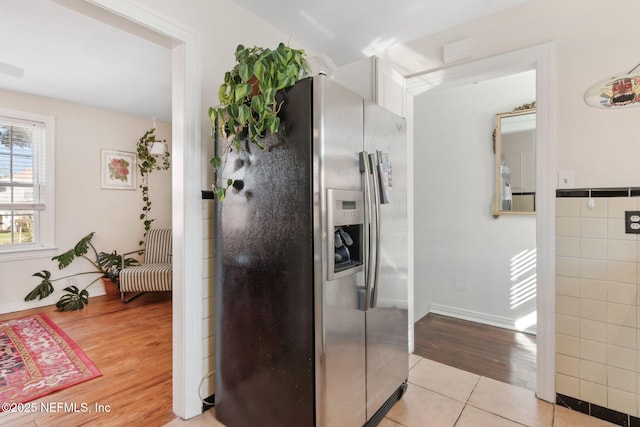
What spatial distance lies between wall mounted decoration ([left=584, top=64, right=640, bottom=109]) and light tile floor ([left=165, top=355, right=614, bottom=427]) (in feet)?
5.85

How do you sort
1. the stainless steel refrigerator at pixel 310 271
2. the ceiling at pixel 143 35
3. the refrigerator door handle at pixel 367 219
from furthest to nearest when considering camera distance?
the ceiling at pixel 143 35, the refrigerator door handle at pixel 367 219, the stainless steel refrigerator at pixel 310 271

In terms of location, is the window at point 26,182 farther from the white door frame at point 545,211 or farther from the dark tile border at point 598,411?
the dark tile border at point 598,411

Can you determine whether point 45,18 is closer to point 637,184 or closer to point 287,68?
point 287,68

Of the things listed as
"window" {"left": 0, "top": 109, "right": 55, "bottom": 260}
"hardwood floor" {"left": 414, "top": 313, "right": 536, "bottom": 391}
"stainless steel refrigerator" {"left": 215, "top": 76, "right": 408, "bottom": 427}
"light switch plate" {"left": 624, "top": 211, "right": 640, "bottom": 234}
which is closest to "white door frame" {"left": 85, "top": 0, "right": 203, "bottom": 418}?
"stainless steel refrigerator" {"left": 215, "top": 76, "right": 408, "bottom": 427}

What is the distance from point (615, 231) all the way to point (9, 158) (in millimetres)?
5765

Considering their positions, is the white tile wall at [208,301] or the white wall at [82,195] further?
the white wall at [82,195]

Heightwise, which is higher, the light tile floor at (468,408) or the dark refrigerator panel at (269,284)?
the dark refrigerator panel at (269,284)

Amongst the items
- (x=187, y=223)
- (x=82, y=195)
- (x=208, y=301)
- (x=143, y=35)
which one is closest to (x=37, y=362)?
(x=208, y=301)

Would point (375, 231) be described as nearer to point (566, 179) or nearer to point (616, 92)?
point (566, 179)

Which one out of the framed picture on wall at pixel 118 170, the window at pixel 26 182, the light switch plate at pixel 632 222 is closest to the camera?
the light switch plate at pixel 632 222

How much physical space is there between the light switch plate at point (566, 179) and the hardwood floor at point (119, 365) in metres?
2.70

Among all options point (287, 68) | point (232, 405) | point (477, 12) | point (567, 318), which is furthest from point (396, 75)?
point (232, 405)

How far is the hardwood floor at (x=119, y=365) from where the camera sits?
1.77 metres

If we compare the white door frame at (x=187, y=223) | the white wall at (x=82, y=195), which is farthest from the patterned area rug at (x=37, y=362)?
the white door frame at (x=187, y=223)
